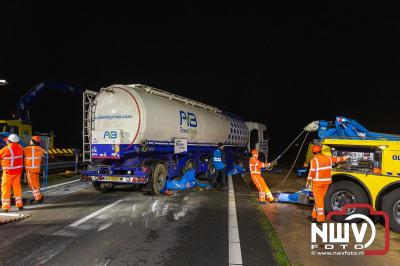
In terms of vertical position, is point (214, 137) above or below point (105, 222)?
above

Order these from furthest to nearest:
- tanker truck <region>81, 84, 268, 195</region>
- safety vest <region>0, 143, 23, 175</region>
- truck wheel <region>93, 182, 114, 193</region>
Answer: truck wheel <region>93, 182, 114, 193</region>
tanker truck <region>81, 84, 268, 195</region>
safety vest <region>0, 143, 23, 175</region>

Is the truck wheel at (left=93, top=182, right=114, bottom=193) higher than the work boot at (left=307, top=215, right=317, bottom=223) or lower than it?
higher

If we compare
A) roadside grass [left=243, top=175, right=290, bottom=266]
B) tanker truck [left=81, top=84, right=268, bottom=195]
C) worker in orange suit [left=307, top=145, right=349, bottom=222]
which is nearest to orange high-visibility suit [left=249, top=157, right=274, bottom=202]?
roadside grass [left=243, top=175, right=290, bottom=266]

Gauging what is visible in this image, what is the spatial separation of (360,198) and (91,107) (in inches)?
314

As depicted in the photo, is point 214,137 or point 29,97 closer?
point 214,137

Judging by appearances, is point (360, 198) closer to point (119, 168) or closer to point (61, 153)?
point (119, 168)

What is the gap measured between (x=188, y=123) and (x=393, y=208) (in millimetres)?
7698

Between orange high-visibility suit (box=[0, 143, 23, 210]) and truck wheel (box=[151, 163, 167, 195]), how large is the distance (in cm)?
362

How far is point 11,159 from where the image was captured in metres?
8.13

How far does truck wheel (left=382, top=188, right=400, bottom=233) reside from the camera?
657cm

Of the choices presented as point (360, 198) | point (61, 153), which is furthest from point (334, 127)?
point (61, 153)

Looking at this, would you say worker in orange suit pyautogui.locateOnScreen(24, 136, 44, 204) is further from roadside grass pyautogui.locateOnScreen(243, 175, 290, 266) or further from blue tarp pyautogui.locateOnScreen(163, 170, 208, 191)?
roadside grass pyautogui.locateOnScreen(243, 175, 290, 266)

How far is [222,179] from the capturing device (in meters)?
13.1

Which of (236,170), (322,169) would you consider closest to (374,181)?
(322,169)
